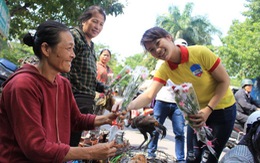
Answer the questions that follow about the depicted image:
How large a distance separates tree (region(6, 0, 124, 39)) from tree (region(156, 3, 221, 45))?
1609cm

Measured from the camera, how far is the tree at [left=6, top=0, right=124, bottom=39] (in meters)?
5.64

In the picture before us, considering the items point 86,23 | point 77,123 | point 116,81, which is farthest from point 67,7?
point 77,123

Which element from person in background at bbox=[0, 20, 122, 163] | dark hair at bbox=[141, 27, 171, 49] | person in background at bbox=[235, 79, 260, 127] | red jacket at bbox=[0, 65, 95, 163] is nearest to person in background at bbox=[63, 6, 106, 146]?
dark hair at bbox=[141, 27, 171, 49]

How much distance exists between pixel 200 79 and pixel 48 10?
4.94 m

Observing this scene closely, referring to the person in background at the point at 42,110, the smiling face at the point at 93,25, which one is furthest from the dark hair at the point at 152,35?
the person in background at the point at 42,110

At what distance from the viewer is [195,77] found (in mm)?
2283

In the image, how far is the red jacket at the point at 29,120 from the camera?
134cm

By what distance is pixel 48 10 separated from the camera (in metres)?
6.34

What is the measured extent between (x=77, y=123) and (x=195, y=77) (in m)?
1.00

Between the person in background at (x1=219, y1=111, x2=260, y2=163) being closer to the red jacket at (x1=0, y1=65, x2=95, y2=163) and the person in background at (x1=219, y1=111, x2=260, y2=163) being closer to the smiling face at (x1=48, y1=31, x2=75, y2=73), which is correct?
the red jacket at (x1=0, y1=65, x2=95, y2=163)

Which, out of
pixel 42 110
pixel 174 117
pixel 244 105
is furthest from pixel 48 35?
pixel 244 105

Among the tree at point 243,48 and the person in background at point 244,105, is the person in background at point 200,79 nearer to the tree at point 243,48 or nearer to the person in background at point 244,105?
the person in background at point 244,105

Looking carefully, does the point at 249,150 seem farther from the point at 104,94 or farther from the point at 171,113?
the point at 171,113

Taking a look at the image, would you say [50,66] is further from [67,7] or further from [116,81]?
[67,7]
